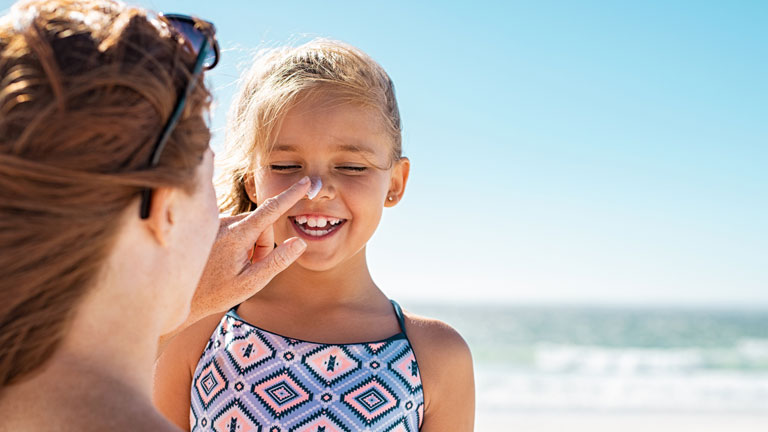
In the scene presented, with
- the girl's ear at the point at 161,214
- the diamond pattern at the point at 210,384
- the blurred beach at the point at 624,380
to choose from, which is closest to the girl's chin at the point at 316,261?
the diamond pattern at the point at 210,384

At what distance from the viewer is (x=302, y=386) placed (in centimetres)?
250

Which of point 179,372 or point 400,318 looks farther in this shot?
point 400,318

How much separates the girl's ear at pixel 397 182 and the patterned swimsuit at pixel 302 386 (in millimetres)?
662

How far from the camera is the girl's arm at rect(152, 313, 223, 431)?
2.63m

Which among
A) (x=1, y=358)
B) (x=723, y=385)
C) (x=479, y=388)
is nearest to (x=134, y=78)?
(x=1, y=358)

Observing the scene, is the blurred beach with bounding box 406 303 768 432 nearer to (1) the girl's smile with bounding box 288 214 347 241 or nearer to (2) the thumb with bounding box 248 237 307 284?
(1) the girl's smile with bounding box 288 214 347 241

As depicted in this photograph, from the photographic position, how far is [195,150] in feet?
4.21

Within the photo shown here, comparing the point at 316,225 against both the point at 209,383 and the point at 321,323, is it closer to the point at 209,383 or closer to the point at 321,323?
the point at 321,323

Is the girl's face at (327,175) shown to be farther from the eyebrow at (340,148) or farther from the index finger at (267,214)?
the index finger at (267,214)

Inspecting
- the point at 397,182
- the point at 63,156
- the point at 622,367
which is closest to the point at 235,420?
the point at 397,182

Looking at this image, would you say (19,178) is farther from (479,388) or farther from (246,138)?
(479,388)

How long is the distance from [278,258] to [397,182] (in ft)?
3.18

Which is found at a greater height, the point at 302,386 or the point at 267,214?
the point at 267,214

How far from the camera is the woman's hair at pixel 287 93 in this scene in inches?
108
